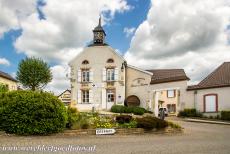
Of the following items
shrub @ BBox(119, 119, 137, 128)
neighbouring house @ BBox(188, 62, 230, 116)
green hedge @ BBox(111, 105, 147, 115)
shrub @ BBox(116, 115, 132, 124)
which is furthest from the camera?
green hedge @ BBox(111, 105, 147, 115)

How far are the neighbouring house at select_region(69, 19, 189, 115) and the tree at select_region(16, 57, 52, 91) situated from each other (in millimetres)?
5185

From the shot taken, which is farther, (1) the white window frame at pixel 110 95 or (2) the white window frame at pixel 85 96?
(2) the white window frame at pixel 85 96

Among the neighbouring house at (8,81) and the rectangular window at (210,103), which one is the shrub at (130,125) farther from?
the neighbouring house at (8,81)

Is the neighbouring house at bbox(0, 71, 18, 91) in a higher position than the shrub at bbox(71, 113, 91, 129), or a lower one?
higher

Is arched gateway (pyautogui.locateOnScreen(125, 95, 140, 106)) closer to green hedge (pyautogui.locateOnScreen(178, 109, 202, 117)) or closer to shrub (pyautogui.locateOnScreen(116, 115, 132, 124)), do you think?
green hedge (pyautogui.locateOnScreen(178, 109, 202, 117))

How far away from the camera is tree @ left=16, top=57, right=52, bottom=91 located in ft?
140

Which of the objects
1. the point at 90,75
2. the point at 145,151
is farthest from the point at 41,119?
the point at 90,75

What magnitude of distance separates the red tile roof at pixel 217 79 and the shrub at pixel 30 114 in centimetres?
1921

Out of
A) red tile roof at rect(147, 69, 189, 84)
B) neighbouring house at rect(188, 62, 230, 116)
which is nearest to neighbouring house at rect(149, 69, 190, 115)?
red tile roof at rect(147, 69, 189, 84)

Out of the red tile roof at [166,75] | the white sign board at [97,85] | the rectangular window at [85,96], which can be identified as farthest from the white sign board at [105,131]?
the rectangular window at [85,96]

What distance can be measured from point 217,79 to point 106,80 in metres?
12.6

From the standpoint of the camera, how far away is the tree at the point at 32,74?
4253 centimetres

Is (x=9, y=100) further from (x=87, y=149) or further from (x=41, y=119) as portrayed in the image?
(x=87, y=149)

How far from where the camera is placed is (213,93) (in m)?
31.1
